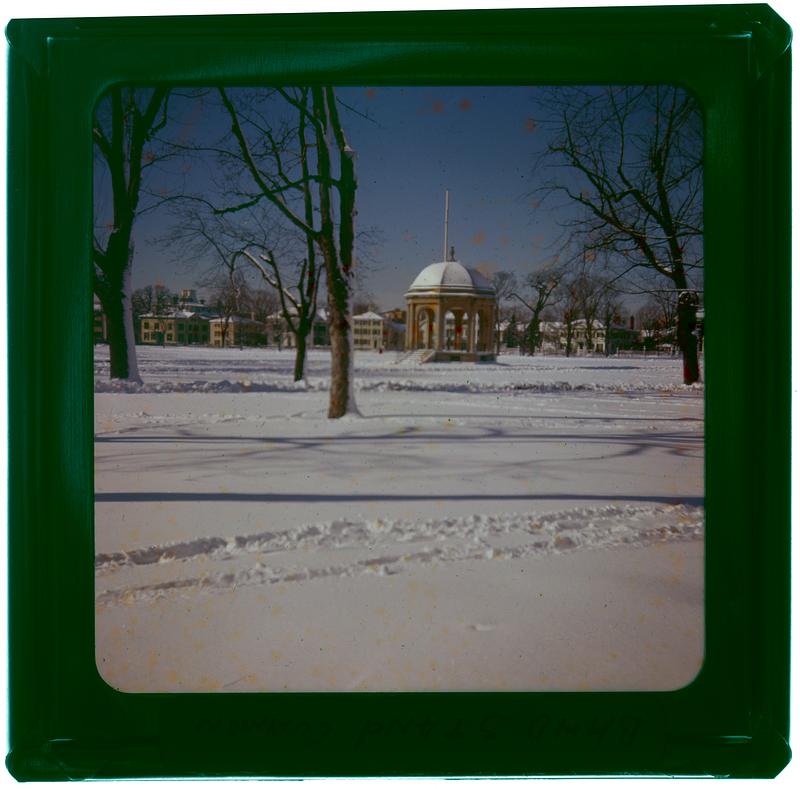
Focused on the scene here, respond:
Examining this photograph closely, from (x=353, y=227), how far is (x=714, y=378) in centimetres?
137

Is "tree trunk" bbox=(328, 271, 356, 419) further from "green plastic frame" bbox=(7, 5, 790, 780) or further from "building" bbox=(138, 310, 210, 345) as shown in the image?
"green plastic frame" bbox=(7, 5, 790, 780)

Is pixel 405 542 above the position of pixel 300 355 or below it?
below

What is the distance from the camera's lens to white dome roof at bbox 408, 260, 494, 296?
8.68ft

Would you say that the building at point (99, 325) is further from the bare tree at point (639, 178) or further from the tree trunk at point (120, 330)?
the bare tree at point (639, 178)

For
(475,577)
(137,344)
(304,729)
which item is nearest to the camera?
(304,729)

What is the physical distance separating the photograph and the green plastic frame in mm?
76

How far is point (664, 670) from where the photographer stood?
7.80ft

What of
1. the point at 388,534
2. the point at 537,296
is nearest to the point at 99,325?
the point at 388,534

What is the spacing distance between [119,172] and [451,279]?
1.19m

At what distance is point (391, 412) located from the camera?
9.55ft

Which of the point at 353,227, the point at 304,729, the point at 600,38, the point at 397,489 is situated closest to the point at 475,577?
the point at 397,489

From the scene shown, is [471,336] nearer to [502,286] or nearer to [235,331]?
[502,286]

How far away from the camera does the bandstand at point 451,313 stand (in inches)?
105

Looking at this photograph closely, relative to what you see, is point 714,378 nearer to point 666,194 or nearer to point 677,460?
point 677,460
